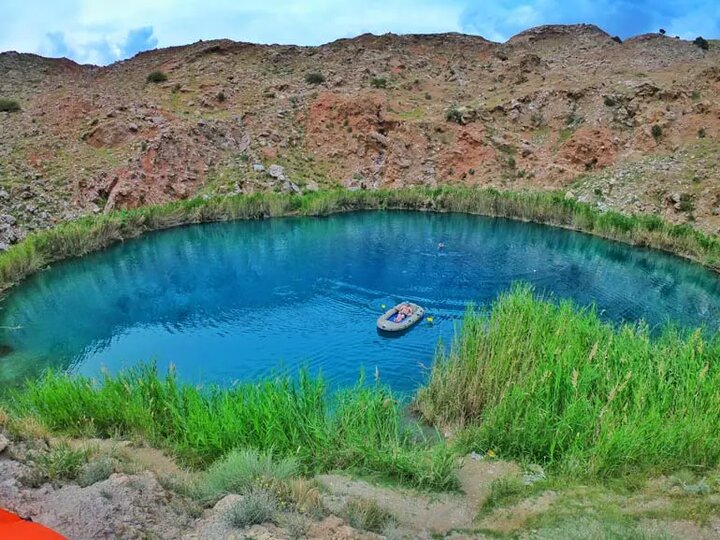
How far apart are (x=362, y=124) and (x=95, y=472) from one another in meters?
37.7

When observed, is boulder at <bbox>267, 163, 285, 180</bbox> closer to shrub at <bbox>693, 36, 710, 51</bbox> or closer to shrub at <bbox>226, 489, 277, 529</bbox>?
shrub at <bbox>226, 489, 277, 529</bbox>

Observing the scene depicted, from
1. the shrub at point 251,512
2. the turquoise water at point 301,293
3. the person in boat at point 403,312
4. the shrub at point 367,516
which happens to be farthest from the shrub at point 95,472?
the person in boat at point 403,312

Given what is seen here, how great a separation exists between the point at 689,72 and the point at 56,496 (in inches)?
1863

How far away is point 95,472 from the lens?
670 cm

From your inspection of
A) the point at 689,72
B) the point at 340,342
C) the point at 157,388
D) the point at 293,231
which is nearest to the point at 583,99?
the point at 689,72

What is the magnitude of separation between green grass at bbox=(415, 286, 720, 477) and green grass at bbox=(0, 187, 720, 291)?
15982 millimetres

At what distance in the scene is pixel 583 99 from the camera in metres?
40.5

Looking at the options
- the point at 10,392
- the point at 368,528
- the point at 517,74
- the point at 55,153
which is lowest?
the point at 10,392

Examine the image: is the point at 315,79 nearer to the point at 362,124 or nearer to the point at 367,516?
the point at 362,124

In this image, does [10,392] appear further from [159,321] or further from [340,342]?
[340,342]

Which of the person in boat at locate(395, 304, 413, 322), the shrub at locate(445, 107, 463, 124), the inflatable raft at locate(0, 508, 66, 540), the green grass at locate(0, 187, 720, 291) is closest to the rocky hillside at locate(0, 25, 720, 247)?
the shrub at locate(445, 107, 463, 124)

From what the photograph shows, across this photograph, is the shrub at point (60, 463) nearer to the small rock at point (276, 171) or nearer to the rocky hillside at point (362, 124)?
the rocky hillside at point (362, 124)

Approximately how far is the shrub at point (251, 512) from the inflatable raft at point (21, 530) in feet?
5.55

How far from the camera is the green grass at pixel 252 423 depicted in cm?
801
